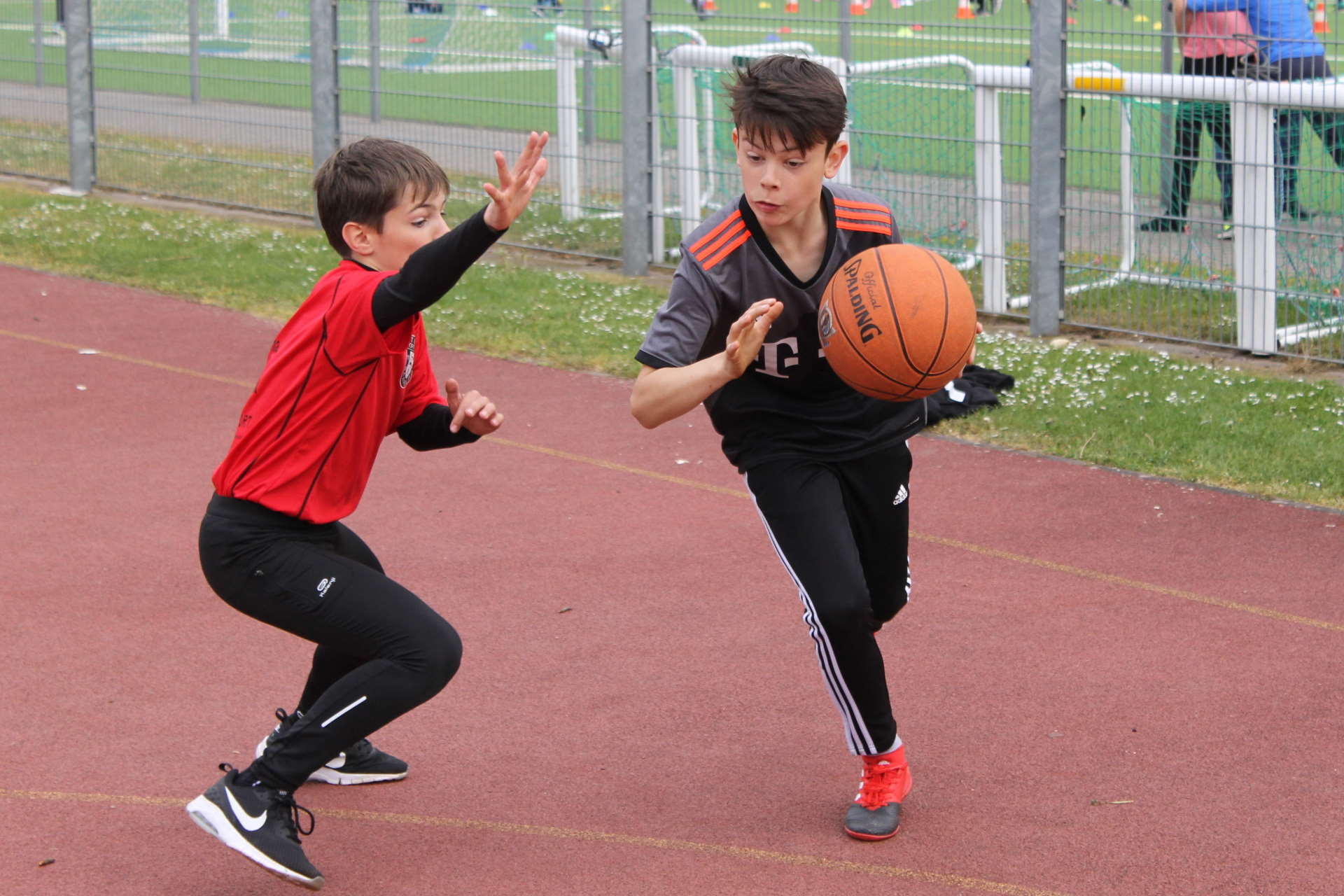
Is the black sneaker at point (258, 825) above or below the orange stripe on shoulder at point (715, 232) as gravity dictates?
below

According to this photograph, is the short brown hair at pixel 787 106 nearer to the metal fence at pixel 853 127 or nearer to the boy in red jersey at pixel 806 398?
the boy in red jersey at pixel 806 398

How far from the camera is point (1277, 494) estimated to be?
→ 7.00m

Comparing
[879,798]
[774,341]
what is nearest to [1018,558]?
[879,798]

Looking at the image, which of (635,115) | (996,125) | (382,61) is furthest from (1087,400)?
(382,61)

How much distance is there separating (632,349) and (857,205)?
5.48 meters

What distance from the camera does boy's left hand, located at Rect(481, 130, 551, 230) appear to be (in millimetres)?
3639

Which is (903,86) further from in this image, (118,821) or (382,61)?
(118,821)

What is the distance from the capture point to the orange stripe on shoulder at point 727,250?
393 cm

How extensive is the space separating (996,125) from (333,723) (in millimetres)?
7325

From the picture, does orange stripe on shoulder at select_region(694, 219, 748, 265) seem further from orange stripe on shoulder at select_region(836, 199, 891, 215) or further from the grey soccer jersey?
orange stripe on shoulder at select_region(836, 199, 891, 215)

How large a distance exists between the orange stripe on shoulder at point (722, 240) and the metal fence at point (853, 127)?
5.64 meters

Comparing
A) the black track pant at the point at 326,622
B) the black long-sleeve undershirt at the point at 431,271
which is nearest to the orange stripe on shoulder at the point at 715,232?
the black long-sleeve undershirt at the point at 431,271

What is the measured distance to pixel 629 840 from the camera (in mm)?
4145

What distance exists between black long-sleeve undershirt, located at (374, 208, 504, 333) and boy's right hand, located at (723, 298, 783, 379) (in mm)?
541
